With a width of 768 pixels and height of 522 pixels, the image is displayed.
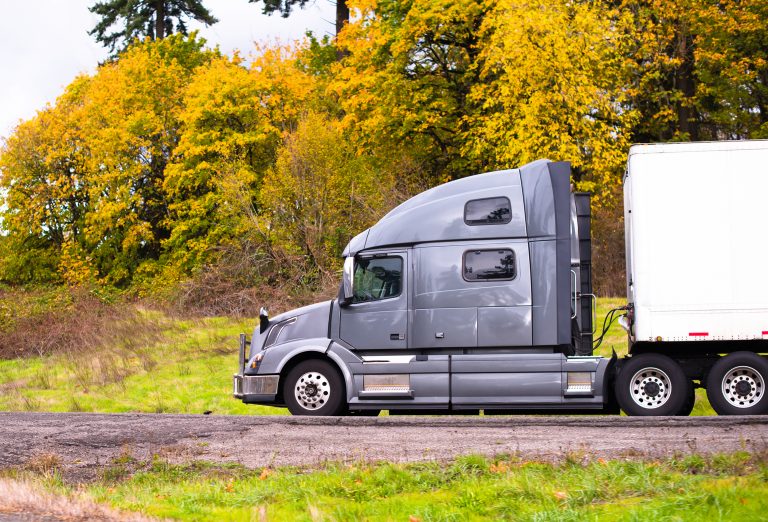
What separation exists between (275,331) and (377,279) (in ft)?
6.19

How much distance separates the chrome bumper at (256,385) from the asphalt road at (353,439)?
691 mm

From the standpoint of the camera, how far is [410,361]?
1394cm

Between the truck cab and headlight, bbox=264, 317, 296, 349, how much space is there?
17 cm

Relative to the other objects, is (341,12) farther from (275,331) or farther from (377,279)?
(377,279)

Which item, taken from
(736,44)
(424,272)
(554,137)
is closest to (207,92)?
(554,137)

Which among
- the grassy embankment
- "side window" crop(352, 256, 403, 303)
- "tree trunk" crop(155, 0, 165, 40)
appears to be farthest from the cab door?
"tree trunk" crop(155, 0, 165, 40)

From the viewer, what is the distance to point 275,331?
14.8m

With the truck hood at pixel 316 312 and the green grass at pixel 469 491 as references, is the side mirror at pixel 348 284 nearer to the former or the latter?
the truck hood at pixel 316 312

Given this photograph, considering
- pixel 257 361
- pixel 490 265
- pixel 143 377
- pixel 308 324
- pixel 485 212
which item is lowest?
pixel 143 377

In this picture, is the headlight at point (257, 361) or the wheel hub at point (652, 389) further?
the headlight at point (257, 361)

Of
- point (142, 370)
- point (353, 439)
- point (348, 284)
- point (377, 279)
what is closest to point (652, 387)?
point (377, 279)

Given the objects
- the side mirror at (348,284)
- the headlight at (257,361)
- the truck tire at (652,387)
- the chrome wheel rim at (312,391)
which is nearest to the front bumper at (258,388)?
the headlight at (257,361)

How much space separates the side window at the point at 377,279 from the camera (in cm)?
1416

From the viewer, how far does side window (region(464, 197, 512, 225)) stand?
13867 millimetres
